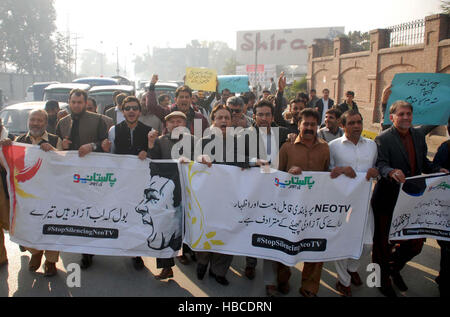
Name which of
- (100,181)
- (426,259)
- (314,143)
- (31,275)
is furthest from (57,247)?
(426,259)

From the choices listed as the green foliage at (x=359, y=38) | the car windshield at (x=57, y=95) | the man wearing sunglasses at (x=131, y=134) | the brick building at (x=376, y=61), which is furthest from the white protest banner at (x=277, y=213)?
the green foliage at (x=359, y=38)

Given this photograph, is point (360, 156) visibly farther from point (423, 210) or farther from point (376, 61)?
point (376, 61)

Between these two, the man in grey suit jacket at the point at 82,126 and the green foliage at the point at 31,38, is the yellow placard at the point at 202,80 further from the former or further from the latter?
the green foliage at the point at 31,38

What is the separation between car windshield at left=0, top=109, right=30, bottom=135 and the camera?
9805 millimetres

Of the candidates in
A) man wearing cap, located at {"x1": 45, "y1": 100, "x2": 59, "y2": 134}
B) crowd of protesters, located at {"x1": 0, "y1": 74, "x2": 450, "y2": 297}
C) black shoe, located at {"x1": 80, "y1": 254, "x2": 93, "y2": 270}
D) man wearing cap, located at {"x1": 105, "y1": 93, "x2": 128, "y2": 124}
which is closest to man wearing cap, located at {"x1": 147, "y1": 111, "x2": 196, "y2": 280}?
crowd of protesters, located at {"x1": 0, "y1": 74, "x2": 450, "y2": 297}

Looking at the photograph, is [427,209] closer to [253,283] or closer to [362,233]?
[362,233]

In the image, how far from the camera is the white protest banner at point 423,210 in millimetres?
4051

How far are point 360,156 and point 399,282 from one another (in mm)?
1436

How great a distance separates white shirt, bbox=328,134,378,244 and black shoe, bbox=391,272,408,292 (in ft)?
1.78

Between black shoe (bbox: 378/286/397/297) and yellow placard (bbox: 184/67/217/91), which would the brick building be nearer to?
yellow placard (bbox: 184/67/217/91)

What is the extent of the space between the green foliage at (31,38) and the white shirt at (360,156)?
178 ft

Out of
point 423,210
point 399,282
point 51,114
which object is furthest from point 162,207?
point 51,114

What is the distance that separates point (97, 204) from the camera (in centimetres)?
421
